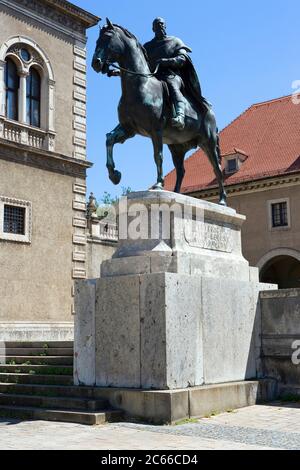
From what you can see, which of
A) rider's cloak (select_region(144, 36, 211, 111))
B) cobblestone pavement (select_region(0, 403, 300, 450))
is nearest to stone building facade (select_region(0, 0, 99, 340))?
rider's cloak (select_region(144, 36, 211, 111))

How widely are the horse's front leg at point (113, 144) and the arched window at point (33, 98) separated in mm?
12384

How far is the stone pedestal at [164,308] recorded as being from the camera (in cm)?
958

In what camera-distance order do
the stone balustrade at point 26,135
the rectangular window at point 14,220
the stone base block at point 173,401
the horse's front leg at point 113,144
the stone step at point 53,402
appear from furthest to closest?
the stone balustrade at point 26,135 < the rectangular window at point 14,220 < the horse's front leg at point 113,144 < the stone step at point 53,402 < the stone base block at point 173,401

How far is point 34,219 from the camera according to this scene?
Result: 22.1 metres

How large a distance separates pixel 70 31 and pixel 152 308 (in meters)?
18.1

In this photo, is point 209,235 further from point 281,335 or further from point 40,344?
point 40,344

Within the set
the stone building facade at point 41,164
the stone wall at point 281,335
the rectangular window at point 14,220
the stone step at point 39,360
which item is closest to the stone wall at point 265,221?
the stone building facade at point 41,164

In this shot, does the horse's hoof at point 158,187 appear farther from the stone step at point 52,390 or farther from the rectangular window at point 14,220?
the rectangular window at point 14,220

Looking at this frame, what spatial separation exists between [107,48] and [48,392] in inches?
228

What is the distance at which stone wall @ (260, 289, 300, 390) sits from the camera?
456 inches

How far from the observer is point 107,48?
1063cm

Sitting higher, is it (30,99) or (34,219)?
(30,99)
